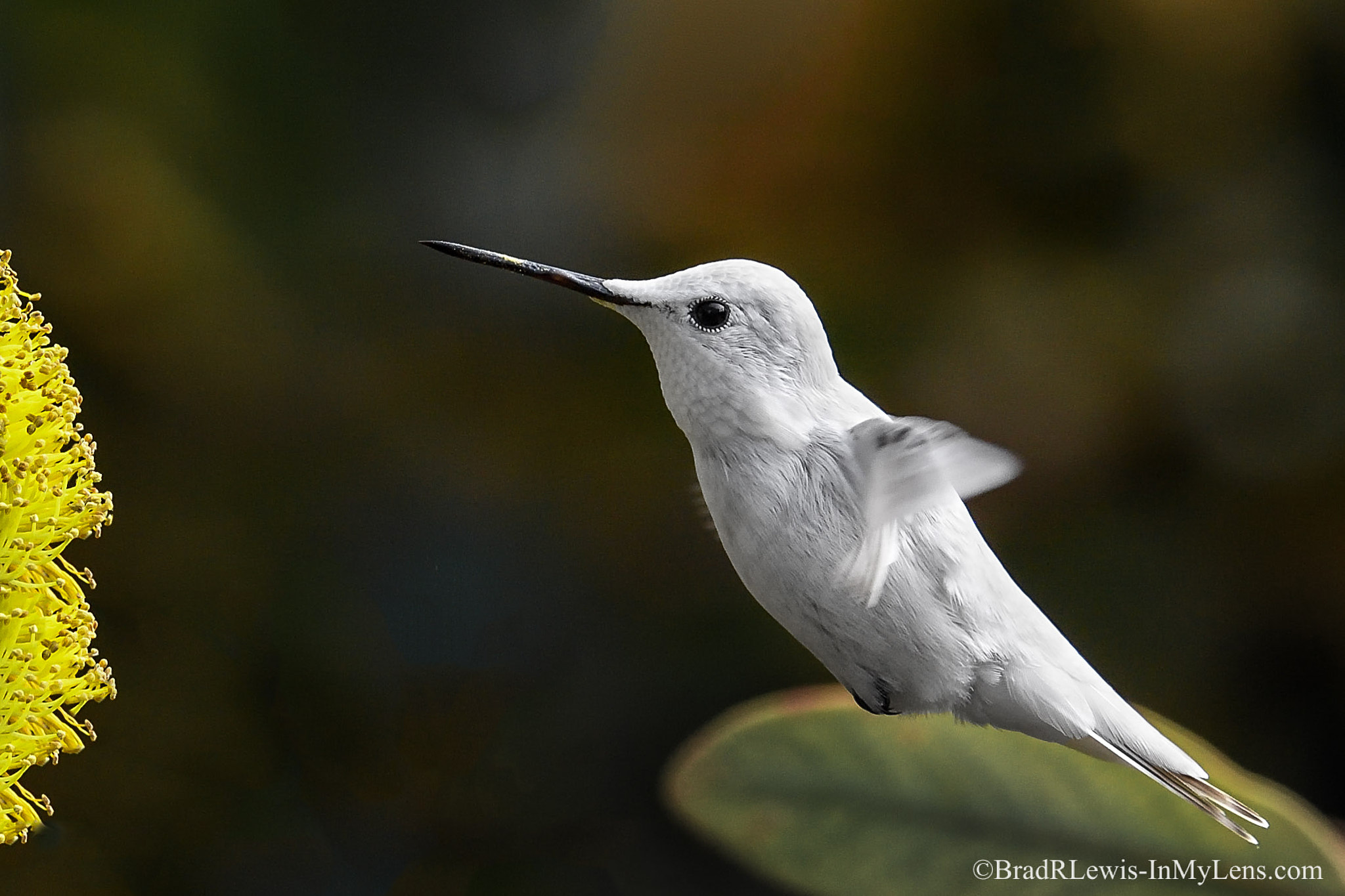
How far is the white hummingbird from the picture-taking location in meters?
0.25

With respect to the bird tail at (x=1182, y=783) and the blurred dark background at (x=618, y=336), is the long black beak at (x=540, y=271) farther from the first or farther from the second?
the blurred dark background at (x=618, y=336)

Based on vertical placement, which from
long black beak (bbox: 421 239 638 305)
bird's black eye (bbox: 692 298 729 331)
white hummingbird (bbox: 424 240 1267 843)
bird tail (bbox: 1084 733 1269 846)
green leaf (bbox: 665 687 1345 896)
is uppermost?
long black beak (bbox: 421 239 638 305)

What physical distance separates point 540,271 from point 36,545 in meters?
0.17

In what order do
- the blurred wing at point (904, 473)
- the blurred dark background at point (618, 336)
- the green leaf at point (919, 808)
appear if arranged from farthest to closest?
the blurred dark background at point (618, 336)
the green leaf at point (919, 808)
the blurred wing at point (904, 473)

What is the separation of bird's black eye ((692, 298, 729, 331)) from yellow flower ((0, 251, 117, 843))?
0.17 m

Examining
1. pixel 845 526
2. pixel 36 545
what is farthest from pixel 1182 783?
pixel 36 545

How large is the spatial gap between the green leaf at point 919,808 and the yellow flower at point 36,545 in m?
0.20

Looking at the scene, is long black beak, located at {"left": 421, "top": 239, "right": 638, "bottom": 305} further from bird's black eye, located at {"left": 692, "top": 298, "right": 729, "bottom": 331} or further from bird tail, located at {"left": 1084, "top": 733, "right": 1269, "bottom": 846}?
bird tail, located at {"left": 1084, "top": 733, "right": 1269, "bottom": 846}

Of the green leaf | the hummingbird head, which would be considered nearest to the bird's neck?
the hummingbird head

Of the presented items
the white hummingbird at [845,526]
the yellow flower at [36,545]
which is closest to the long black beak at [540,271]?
the white hummingbird at [845,526]

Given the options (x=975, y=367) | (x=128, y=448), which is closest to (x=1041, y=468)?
(x=975, y=367)

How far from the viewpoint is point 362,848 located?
2.00 ft

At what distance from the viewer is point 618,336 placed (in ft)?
2.06

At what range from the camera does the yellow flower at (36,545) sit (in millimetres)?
302
